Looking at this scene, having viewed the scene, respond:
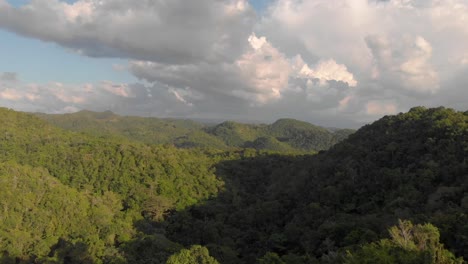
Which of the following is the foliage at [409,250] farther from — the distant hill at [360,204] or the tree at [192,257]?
the tree at [192,257]

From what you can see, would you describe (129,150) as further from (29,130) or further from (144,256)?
(144,256)

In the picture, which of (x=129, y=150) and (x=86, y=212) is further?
(x=129, y=150)

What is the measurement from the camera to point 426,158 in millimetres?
57281

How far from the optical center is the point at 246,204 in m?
87.4

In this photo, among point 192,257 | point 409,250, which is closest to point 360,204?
point 192,257

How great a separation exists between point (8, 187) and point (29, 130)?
64813mm

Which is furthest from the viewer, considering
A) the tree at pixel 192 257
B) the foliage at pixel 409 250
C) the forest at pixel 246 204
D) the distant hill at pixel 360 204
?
the forest at pixel 246 204

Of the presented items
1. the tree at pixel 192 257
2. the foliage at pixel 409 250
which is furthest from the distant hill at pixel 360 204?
the tree at pixel 192 257

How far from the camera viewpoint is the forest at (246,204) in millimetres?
40531

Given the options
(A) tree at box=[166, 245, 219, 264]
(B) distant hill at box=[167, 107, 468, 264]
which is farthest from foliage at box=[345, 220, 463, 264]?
(A) tree at box=[166, 245, 219, 264]

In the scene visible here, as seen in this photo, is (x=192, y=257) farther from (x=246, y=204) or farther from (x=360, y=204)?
(x=246, y=204)

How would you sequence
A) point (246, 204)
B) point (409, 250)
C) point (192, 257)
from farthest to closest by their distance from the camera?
point (246, 204), point (192, 257), point (409, 250)

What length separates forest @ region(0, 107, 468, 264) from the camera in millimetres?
40531

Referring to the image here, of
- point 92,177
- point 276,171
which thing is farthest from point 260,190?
point 92,177
